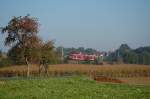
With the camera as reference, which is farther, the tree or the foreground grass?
the tree

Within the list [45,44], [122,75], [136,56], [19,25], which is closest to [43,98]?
[19,25]

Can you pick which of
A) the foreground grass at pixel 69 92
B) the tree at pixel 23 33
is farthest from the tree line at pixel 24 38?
the foreground grass at pixel 69 92

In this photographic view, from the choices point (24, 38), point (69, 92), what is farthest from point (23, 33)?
point (69, 92)

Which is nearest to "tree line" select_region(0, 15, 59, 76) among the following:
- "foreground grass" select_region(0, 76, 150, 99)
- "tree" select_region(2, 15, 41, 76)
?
"tree" select_region(2, 15, 41, 76)

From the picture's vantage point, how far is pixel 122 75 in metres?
80.8

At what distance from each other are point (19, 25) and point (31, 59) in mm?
6480

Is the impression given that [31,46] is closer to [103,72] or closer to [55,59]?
[55,59]

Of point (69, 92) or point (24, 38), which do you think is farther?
point (24, 38)

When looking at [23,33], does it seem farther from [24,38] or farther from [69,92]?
[69,92]

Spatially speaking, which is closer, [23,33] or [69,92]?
[69,92]

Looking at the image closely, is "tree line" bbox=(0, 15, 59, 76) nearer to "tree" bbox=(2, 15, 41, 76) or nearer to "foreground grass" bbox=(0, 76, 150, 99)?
"tree" bbox=(2, 15, 41, 76)

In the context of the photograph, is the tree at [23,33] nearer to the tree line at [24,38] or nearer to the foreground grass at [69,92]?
the tree line at [24,38]

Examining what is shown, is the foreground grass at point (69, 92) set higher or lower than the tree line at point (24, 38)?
lower

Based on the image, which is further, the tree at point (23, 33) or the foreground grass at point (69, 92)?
the tree at point (23, 33)
